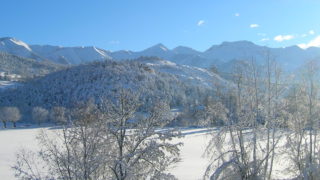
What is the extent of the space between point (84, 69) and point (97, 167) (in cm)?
16498

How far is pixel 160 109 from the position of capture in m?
15.8

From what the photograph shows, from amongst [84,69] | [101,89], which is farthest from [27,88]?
[101,89]

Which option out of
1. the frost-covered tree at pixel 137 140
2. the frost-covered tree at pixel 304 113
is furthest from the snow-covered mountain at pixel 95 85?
the frost-covered tree at pixel 137 140

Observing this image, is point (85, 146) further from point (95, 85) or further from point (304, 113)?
point (95, 85)

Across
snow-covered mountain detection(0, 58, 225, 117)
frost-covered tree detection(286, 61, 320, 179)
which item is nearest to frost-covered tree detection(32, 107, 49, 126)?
snow-covered mountain detection(0, 58, 225, 117)

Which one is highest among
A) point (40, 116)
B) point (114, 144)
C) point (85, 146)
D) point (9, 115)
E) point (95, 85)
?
point (95, 85)

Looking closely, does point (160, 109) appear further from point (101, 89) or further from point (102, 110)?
point (101, 89)

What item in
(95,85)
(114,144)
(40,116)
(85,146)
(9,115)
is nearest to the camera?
(85,146)

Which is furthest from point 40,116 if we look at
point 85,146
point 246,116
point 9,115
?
point 85,146

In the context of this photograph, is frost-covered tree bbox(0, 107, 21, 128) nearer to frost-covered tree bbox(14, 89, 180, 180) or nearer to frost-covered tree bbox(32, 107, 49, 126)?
frost-covered tree bbox(32, 107, 49, 126)

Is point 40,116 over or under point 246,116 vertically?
under

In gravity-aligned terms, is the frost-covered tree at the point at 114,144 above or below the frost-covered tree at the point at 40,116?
above

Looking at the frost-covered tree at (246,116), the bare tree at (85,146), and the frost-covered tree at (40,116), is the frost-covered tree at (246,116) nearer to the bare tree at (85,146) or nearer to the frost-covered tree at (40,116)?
the bare tree at (85,146)

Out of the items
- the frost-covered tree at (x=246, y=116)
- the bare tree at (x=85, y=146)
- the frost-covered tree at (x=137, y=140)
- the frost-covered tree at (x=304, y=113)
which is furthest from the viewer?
the frost-covered tree at (x=304, y=113)
